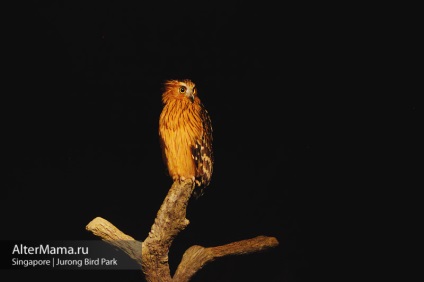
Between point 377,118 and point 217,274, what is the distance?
118 cm

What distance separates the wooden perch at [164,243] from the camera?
95.3 inches

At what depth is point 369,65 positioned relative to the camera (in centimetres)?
300

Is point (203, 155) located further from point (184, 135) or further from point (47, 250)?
point (47, 250)

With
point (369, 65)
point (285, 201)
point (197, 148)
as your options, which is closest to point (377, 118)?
point (369, 65)

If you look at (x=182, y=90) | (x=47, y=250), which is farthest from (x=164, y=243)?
(x=182, y=90)

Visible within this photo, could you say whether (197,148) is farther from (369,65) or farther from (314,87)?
(369,65)

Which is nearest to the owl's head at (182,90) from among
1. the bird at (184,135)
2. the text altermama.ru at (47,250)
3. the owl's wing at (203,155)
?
the bird at (184,135)

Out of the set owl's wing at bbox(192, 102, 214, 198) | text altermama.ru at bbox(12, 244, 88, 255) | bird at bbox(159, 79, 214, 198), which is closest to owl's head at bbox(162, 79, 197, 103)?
bird at bbox(159, 79, 214, 198)

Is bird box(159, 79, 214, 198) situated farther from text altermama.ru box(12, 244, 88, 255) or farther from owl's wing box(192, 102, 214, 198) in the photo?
text altermama.ru box(12, 244, 88, 255)

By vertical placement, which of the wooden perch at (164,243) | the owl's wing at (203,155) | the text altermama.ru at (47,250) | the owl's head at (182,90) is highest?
the owl's head at (182,90)

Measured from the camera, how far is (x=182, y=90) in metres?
2.73

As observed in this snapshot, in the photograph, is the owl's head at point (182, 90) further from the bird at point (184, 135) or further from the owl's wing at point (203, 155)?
the owl's wing at point (203, 155)

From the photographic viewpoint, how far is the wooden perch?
2.42 metres

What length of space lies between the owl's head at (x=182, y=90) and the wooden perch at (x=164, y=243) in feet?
1.42
